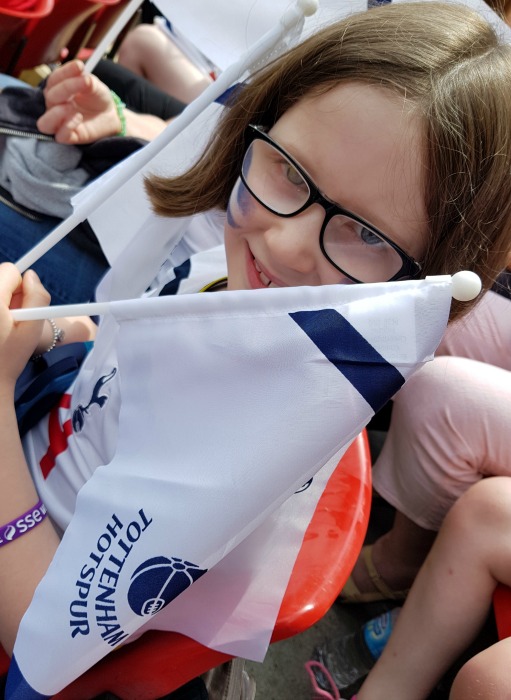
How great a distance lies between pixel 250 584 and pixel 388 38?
2.30 feet

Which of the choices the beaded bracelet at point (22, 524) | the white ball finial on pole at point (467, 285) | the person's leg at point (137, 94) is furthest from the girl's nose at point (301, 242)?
the person's leg at point (137, 94)

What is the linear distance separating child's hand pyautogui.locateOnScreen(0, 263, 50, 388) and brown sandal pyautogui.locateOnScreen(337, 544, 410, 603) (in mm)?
1122

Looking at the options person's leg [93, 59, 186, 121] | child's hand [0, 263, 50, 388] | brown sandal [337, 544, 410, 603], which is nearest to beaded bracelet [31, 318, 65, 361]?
child's hand [0, 263, 50, 388]

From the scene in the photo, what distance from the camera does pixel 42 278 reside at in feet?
4.74

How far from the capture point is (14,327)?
2.96 ft

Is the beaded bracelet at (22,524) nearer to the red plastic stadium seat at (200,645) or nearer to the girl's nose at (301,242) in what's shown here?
the red plastic stadium seat at (200,645)

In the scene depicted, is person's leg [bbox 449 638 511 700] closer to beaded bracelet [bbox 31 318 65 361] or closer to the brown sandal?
the brown sandal

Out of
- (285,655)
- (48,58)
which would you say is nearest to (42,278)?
(285,655)

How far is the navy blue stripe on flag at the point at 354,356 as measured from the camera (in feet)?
2.22

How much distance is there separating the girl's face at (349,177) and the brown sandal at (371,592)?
108 centimetres

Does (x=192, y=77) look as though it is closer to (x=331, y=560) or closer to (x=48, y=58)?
(x=48, y=58)

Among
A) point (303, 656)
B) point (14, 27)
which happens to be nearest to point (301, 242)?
point (303, 656)

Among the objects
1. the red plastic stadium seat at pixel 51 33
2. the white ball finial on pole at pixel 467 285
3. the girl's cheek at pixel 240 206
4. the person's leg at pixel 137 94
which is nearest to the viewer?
the white ball finial on pole at pixel 467 285

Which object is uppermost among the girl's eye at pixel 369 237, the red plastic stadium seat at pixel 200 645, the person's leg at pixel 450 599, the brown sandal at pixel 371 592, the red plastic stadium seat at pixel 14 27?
the red plastic stadium seat at pixel 14 27
